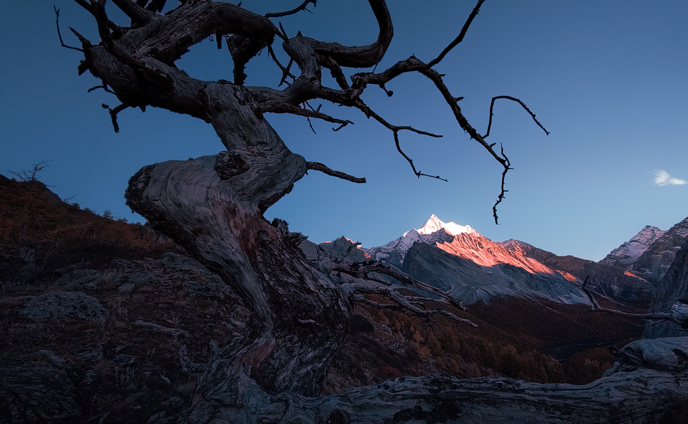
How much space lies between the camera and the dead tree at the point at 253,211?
177cm

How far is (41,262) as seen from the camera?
25.2ft

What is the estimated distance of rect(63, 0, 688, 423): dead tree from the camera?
177 cm

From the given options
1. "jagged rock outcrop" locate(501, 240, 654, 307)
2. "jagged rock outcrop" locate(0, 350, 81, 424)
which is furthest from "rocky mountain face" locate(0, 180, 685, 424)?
"jagged rock outcrop" locate(501, 240, 654, 307)

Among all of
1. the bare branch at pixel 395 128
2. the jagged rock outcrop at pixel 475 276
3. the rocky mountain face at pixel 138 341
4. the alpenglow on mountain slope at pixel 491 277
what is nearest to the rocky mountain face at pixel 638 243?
the alpenglow on mountain slope at pixel 491 277

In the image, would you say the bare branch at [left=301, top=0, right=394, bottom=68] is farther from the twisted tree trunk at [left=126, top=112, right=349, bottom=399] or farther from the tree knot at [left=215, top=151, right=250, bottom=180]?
the tree knot at [left=215, top=151, right=250, bottom=180]

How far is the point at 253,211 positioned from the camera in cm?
218

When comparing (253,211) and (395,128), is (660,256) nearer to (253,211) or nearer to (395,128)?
(395,128)

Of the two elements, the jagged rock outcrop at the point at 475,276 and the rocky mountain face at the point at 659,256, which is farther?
the rocky mountain face at the point at 659,256

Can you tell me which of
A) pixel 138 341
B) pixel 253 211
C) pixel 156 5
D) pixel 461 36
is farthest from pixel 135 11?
pixel 138 341

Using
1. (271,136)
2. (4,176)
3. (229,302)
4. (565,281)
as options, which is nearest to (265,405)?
(271,136)

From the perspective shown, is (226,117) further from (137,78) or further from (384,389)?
(384,389)

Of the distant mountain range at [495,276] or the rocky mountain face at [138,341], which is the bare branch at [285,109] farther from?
the distant mountain range at [495,276]

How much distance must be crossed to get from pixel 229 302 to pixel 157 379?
3.45 meters

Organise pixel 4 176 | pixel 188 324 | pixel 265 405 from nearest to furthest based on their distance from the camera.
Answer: pixel 265 405, pixel 188 324, pixel 4 176
